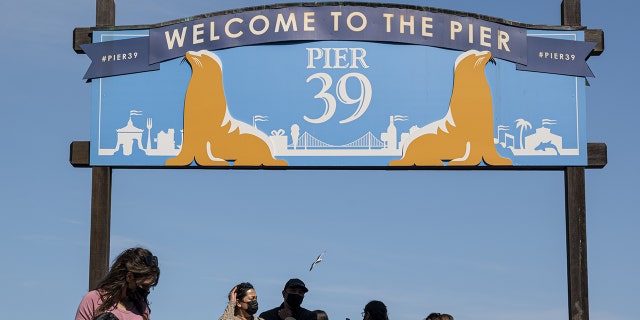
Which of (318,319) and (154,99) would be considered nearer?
(318,319)

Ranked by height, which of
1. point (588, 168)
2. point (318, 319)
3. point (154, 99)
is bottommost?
point (318, 319)

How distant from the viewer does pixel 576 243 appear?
40.7ft

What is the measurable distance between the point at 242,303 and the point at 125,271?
111 inches

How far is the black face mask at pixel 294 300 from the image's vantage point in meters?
10.6

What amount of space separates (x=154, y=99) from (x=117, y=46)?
0.78m

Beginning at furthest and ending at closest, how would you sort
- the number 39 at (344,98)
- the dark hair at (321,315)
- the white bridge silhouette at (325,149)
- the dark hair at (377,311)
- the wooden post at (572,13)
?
the wooden post at (572,13) < the number 39 at (344,98) < the white bridge silhouette at (325,149) < the dark hair at (321,315) < the dark hair at (377,311)

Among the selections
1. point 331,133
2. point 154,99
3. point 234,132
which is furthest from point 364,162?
point 154,99

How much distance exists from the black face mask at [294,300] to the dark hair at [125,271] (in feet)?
13.9

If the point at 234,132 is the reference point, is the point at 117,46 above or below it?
above

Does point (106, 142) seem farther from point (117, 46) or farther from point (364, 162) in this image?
point (364, 162)

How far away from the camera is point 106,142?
12.7 meters

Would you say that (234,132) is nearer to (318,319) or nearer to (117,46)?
(117,46)

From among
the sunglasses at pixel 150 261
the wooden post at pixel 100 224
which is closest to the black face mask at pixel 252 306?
the sunglasses at pixel 150 261

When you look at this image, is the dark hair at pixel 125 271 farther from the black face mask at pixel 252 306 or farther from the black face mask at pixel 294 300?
the black face mask at pixel 294 300
